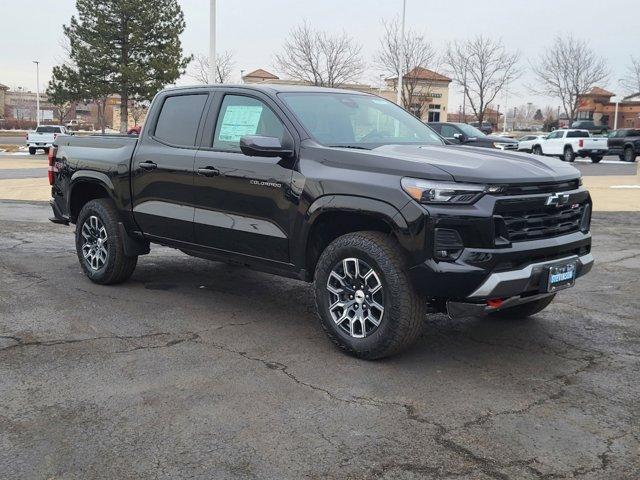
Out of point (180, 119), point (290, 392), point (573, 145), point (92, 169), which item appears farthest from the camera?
point (573, 145)

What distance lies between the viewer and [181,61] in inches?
1743

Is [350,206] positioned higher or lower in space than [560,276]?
higher

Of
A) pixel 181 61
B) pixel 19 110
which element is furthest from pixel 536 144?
pixel 19 110

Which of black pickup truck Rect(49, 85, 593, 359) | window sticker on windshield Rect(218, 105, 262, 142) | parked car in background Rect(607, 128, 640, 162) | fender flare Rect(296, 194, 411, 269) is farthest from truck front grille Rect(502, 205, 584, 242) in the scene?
parked car in background Rect(607, 128, 640, 162)

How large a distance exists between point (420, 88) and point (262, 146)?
166 feet

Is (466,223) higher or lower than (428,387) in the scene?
higher

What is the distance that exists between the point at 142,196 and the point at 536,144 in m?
32.7

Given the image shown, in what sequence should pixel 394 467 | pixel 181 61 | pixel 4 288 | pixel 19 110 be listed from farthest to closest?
pixel 19 110 → pixel 181 61 → pixel 4 288 → pixel 394 467

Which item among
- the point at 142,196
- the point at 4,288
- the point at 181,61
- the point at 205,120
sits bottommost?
the point at 4,288

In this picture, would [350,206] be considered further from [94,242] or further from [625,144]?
[625,144]

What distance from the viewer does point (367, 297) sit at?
4.60m

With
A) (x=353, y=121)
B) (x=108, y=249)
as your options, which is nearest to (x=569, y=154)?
(x=353, y=121)

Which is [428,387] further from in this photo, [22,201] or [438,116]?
[438,116]

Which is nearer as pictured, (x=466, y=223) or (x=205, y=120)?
(x=466, y=223)
